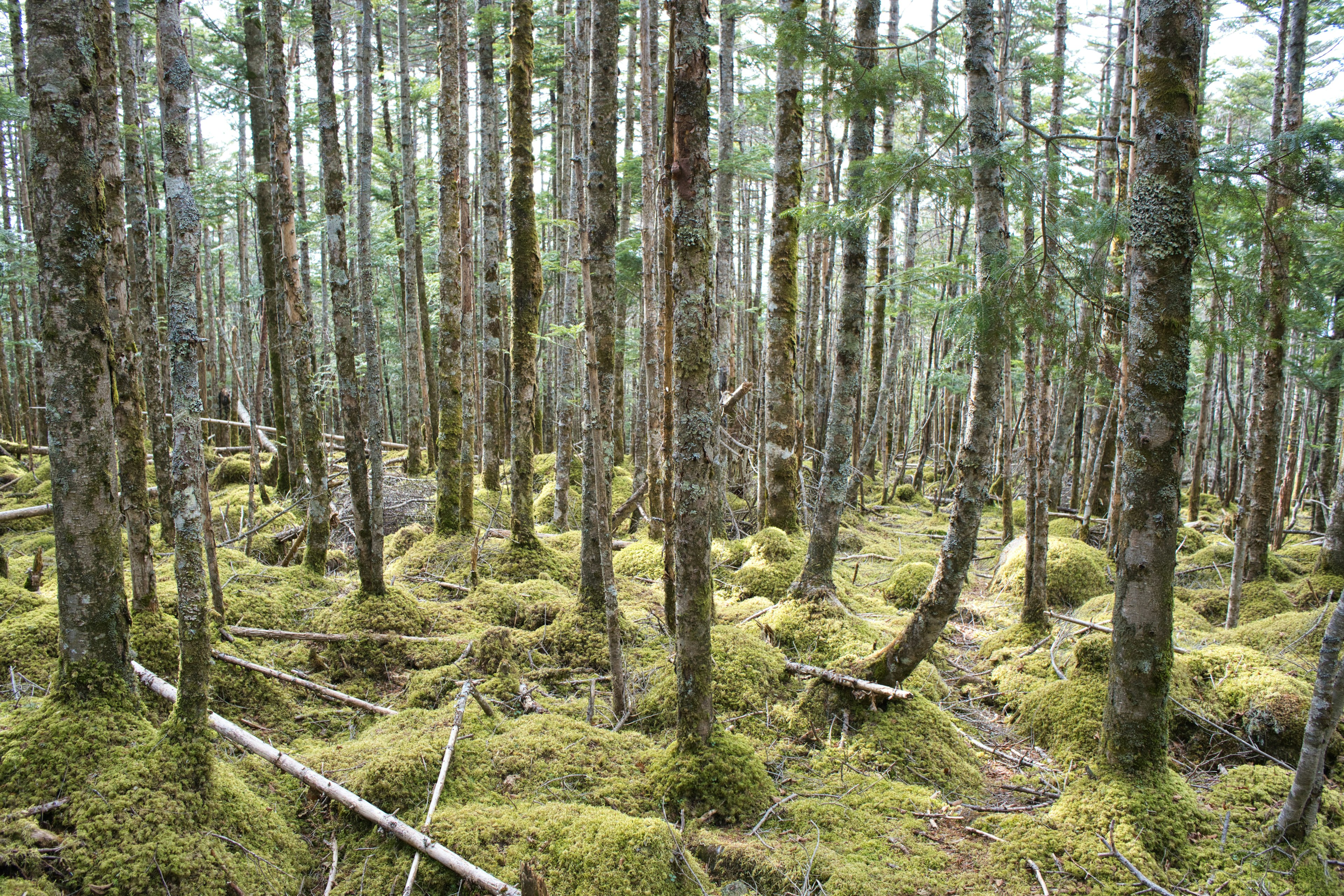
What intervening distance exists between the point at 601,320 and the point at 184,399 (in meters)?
2.78

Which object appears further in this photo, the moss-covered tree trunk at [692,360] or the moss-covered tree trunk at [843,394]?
the moss-covered tree trunk at [843,394]

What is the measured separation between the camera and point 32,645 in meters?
4.45

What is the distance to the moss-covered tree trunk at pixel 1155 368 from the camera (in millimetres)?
3850

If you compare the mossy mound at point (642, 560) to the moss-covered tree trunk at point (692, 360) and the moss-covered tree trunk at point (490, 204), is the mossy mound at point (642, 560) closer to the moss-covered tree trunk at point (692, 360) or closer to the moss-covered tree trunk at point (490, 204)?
the moss-covered tree trunk at point (490, 204)

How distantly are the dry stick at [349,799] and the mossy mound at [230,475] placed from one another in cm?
1086

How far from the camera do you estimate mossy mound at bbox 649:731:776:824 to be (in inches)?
151

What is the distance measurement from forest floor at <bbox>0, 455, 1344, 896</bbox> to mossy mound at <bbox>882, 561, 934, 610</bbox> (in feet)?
Answer: 2.52

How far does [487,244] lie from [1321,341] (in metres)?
10.1

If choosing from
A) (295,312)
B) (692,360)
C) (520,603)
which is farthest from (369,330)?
(692,360)

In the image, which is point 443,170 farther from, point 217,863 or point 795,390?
point 217,863

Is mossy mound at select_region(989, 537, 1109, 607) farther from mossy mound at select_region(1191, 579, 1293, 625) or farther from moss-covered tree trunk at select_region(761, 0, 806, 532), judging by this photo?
moss-covered tree trunk at select_region(761, 0, 806, 532)

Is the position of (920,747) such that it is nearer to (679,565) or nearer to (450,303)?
(679,565)

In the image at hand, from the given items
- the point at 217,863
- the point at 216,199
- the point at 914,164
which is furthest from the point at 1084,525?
the point at 216,199

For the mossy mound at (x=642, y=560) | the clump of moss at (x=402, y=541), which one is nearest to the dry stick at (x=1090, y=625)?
the mossy mound at (x=642, y=560)
